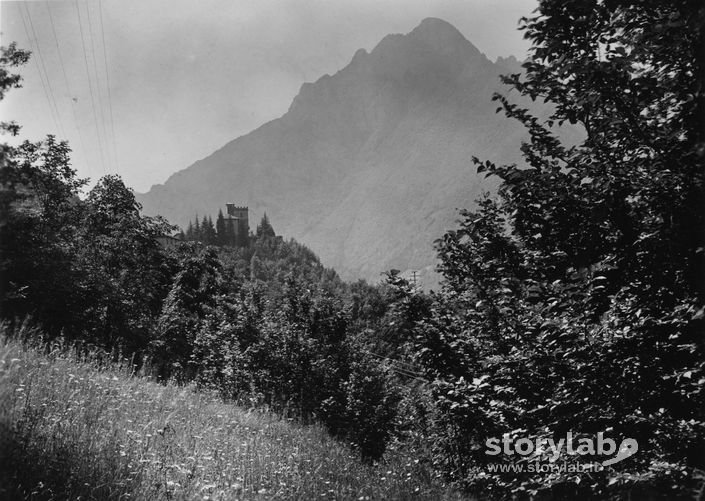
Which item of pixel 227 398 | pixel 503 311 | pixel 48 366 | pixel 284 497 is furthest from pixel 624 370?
pixel 227 398

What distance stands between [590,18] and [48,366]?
7484 mm

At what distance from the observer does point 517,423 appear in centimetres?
447

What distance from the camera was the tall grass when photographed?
139 inches

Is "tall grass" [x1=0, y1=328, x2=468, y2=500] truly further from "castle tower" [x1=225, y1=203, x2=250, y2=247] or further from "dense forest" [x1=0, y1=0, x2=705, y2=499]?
"castle tower" [x1=225, y1=203, x2=250, y2=247]

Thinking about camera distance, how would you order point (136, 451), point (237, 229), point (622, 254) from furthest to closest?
point (237, 229) → point (136, 451) → point (622, 254)

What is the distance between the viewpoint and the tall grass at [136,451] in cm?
354

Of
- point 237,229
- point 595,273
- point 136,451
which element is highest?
point 237,229

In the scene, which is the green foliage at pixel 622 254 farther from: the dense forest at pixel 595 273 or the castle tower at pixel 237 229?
the castle tower at pixel 237 229

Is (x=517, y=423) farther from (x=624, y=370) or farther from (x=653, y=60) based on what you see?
(x=653, y=60)

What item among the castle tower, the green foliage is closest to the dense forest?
the green foliage

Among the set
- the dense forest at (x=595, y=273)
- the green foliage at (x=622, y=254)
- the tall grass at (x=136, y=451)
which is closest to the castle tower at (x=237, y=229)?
the tall grass at (x=136, y=451)

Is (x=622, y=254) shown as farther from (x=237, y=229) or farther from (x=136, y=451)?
(x=237, y=229)

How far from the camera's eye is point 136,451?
4371mm

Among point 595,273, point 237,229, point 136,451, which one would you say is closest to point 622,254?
point 595,273
